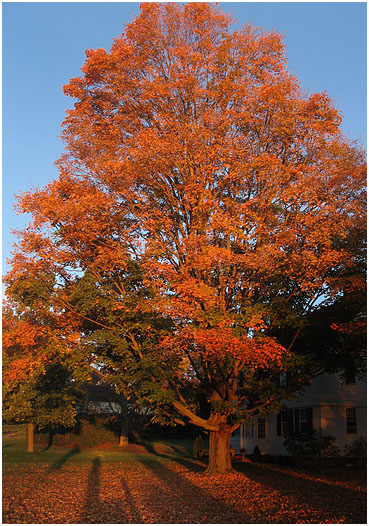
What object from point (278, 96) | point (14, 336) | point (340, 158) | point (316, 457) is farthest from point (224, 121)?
point (316, 457)

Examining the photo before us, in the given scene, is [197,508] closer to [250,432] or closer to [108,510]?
[108,510]

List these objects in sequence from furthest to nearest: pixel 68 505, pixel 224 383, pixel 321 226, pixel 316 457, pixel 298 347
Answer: pixel 316 457
pixel 298 347
pixel 224 383
pixel 321 226
pixel 68 505

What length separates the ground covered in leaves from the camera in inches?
466

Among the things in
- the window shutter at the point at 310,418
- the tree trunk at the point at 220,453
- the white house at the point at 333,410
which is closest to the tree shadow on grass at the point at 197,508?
the tree trunk at the point at 220,453

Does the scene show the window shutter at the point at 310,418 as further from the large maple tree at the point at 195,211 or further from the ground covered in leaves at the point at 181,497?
the large maple tree at the point at 195,211

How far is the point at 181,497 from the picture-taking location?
47.9ft

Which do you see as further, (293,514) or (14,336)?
(14,336)

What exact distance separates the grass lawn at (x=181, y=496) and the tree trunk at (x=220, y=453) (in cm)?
70

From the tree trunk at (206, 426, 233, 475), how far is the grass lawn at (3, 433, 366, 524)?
0.70 m

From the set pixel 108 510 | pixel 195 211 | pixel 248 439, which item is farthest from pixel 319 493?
pixel 248 439

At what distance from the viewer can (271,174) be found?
18516 mm

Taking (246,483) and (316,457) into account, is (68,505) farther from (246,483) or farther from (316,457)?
(316,457)

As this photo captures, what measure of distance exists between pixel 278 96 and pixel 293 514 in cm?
1378

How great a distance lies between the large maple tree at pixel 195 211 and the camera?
17547 mm
